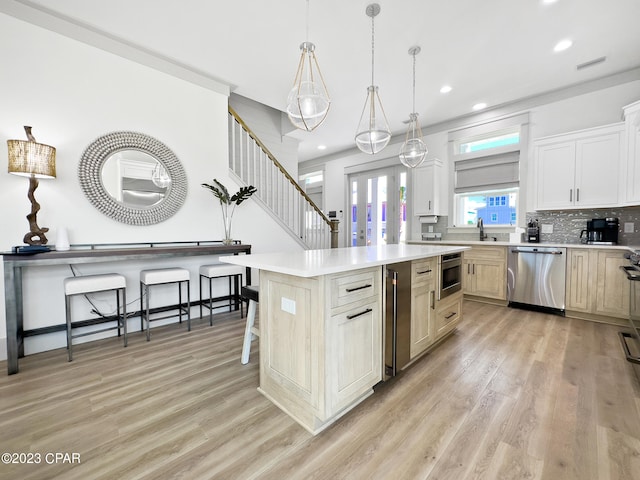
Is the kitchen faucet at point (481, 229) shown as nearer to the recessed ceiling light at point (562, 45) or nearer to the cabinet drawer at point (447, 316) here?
the cabinet drawer at point (447, 316)

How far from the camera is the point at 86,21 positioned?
272 centimetres

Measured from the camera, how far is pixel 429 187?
5312 mm

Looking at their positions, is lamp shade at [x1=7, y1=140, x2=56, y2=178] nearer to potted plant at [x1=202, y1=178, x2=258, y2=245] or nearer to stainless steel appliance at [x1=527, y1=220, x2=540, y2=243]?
potted plant at [x1=202, y1=178, x2=258, y2=245]

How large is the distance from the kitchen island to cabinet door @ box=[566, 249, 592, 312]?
317 cm

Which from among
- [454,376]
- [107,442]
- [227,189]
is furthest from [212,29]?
[454,376]

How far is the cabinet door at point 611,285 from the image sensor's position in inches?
126

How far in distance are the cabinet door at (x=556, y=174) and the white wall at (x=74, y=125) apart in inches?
195

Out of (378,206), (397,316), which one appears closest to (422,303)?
(397,316)

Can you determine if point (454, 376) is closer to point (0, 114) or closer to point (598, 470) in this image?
point (598, 470)

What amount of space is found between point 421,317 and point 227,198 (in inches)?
111

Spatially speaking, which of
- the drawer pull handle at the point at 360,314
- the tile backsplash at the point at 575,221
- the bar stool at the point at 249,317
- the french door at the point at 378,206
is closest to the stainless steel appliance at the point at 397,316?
the drawer pull handle at the point at 360,314

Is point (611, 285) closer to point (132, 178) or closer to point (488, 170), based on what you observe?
point (488, 170)

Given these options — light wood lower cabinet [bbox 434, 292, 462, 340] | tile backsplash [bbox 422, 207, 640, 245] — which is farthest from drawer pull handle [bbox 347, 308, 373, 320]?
tile backsplash [bbox 422, 207, 640, 245]

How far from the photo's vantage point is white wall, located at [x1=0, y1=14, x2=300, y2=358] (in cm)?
247
